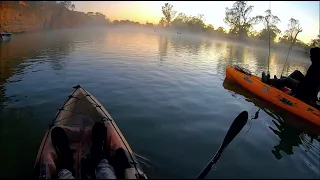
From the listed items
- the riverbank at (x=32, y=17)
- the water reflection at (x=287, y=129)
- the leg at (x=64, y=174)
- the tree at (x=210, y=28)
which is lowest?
the water reflection at (x=287, y=129)

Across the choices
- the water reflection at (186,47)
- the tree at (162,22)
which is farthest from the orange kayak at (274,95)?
the tree at (162,22)

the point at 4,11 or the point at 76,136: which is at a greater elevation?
the point at 4,11

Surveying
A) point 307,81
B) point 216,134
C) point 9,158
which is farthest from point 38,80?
point 307,81

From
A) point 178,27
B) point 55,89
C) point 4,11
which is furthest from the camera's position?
point 178,27

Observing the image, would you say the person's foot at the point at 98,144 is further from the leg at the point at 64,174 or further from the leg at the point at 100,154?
the leg at the point at 64,174

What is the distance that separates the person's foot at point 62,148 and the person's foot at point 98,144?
0.44 m

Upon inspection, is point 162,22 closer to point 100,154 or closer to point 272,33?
point 272,33

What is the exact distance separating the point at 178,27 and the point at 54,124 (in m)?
135

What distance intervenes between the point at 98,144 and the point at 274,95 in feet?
27.9

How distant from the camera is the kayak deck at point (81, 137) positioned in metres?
4.30

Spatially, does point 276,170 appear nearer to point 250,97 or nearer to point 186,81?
point 250,97

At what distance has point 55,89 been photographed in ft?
34.8

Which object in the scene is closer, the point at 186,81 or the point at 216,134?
the point at 216,134

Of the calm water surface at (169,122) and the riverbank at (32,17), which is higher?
the riverbank at (32,17)
